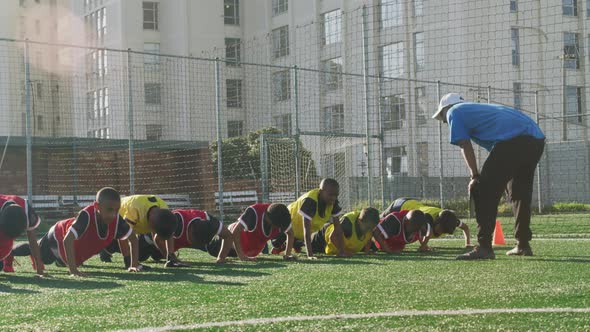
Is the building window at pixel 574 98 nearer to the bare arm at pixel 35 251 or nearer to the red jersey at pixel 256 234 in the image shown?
the red jersey at pixel 256 234

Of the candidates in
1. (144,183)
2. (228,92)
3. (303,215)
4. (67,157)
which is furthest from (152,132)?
(303,215)

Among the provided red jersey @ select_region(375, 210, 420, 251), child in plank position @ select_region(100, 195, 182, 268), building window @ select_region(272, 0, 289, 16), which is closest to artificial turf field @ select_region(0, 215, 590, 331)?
child in plank position @ select_region(100, 195, 182, 268)

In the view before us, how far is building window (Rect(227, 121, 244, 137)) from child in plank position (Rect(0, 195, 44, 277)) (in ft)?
53.4

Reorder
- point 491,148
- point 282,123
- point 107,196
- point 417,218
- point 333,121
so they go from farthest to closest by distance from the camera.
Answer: point 333,121 < point 282,123 < point 417,218 < point 491,148 < point 107,196

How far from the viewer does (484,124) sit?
8023mm

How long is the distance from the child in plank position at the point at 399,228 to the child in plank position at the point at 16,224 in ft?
13.4

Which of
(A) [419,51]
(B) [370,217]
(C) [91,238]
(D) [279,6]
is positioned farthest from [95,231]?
(D) [279,6]

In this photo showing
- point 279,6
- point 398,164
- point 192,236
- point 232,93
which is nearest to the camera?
point 192,236

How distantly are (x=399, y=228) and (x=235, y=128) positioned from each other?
1523 cm

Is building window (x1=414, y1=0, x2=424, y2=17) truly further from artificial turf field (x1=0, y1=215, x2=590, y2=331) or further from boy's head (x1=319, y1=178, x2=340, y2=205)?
artificial turf field (x1=0, y1=215, x2=590, y2=331)

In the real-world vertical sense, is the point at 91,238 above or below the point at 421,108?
below

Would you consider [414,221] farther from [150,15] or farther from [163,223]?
[150,15]

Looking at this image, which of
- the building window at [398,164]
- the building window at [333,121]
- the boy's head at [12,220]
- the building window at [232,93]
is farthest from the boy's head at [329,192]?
the building window at [333,121]

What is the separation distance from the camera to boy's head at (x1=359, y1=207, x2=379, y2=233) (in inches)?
371
